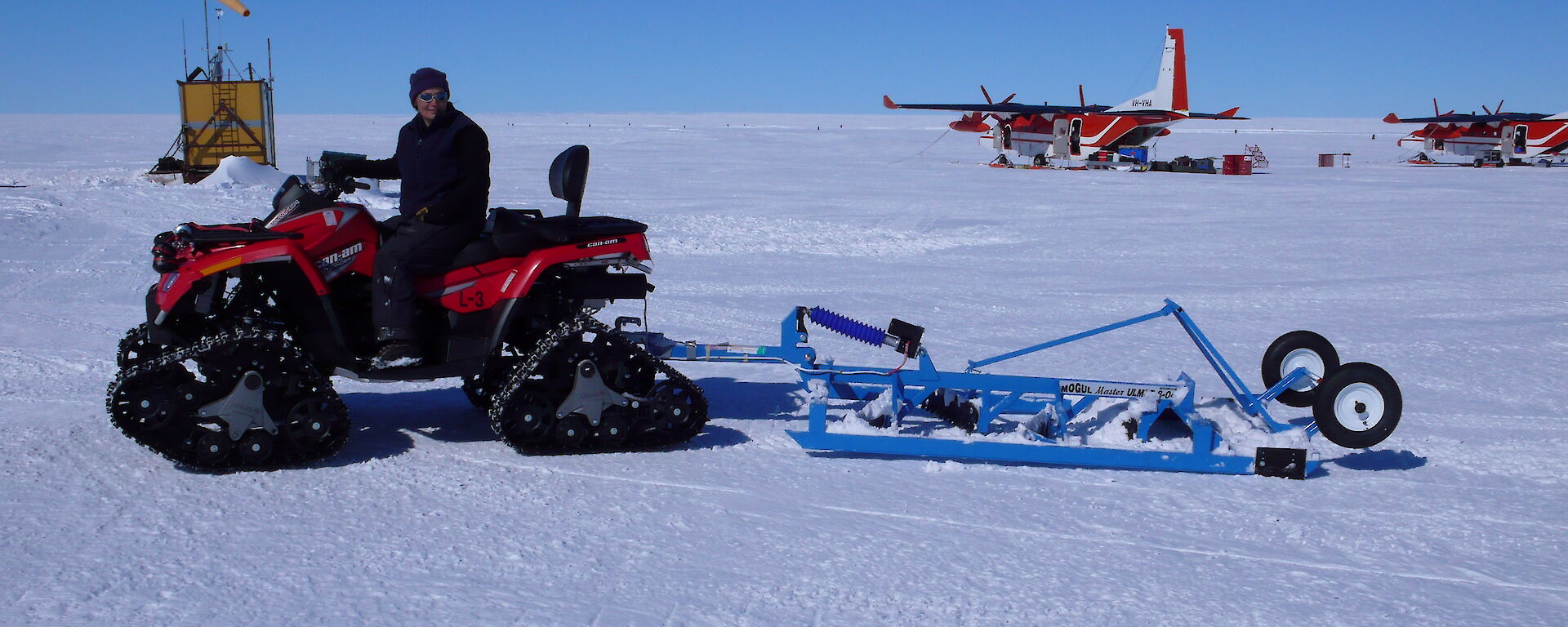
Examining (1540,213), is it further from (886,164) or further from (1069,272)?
(886,164)

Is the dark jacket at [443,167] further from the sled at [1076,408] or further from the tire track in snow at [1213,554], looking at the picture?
the tire track in snow at [1213,554]

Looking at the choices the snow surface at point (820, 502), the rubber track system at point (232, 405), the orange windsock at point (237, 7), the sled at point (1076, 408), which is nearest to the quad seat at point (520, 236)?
the sled at point (1076, 408)

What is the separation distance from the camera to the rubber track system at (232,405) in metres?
4.42

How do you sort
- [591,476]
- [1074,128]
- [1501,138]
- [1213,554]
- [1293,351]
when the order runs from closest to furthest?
[1213,554]
[591,476]
[1293,351]
[1074,128]
[1501,138]

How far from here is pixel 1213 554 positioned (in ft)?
12.8

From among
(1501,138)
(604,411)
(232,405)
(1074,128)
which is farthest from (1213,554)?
(1501,138)

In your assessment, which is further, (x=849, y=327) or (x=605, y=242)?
(x=849, y=327)

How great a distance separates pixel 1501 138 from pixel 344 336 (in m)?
42.9

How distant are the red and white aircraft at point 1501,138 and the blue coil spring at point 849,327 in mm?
38514

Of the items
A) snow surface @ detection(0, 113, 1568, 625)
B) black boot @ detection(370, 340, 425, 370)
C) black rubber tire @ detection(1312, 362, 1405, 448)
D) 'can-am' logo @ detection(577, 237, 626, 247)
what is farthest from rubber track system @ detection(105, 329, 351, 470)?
black rubber tire @ detection(1312, 362, 1405, 448)

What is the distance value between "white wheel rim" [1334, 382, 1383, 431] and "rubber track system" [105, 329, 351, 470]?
159 inches

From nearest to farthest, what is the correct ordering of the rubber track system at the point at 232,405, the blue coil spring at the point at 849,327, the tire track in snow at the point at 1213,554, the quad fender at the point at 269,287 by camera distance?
the tire track in snow at the point at 1213,554 < the rubber track system at the point at 232,405 < the quad fender at the point at 269,287 < the blue coil spring at the point at 849,327

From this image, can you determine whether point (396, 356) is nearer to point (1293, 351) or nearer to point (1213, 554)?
point (1213, 554)

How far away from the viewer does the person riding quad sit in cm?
471
